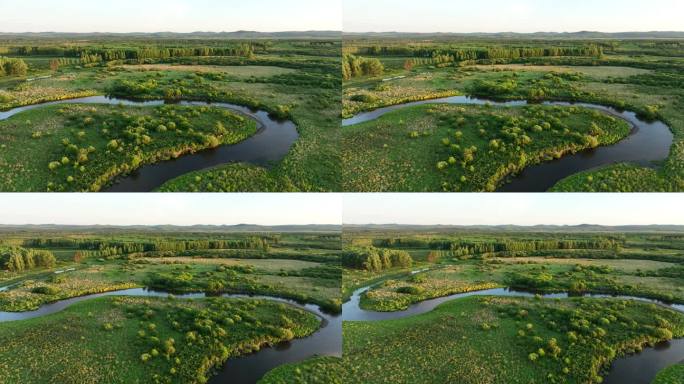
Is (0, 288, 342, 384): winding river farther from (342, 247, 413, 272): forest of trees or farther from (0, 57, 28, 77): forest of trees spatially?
(0, 57, 28, 77): forest of trees

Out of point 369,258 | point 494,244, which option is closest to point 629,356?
point 494,244

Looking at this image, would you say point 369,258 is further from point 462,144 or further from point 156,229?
point 156,229

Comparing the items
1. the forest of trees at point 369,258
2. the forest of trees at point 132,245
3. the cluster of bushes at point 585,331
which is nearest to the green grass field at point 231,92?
the forest of trees at point 369,258

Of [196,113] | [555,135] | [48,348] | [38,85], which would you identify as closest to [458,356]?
[555,135]

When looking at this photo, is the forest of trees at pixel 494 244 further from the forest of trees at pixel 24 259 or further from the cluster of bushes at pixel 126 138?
the forest of trees at pixel 24 259

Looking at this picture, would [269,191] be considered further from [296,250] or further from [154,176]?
[296,250]
